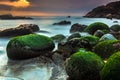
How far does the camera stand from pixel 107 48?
14.2 metres

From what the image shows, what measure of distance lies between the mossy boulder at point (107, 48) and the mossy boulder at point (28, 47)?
2.42 m

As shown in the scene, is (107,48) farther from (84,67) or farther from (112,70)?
(112,70)

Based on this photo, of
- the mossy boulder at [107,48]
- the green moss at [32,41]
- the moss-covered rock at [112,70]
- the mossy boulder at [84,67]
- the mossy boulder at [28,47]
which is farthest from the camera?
the green moss at [32,41]

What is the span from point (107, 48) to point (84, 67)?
3.15 metres

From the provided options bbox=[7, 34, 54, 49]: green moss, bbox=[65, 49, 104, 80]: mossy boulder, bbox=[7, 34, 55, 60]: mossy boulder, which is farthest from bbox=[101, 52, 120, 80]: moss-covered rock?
bbox=[7, 34, 54, 49]: green moss

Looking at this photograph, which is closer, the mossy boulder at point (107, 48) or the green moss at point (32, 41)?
the mossy boulder at point (107, 48)

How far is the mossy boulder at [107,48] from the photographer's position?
14.1 metres

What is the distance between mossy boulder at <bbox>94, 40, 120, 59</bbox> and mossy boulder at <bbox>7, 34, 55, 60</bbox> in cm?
242

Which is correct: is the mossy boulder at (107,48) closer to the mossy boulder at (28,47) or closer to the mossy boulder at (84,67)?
the mossy boulder at (28,47)

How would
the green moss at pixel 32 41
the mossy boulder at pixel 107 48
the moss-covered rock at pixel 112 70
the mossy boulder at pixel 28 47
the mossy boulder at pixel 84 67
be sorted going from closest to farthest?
Result: the moss-covered rock at pixel 112 70 < the mossy boulder at pixel 84 67 < the mossy boulder at pixel 107 48 < the mossy boulder at pixel 28 47 < the green moss at pixel 32 41

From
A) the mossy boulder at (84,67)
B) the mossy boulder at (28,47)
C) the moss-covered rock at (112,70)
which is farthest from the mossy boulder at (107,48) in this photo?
the moss-covered rock at (112,70)

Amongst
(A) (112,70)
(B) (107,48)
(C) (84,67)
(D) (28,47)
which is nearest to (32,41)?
(D) (28,47)

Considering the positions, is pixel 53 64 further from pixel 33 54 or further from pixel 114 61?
pixel 114 61

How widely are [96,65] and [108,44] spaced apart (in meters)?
3.11
